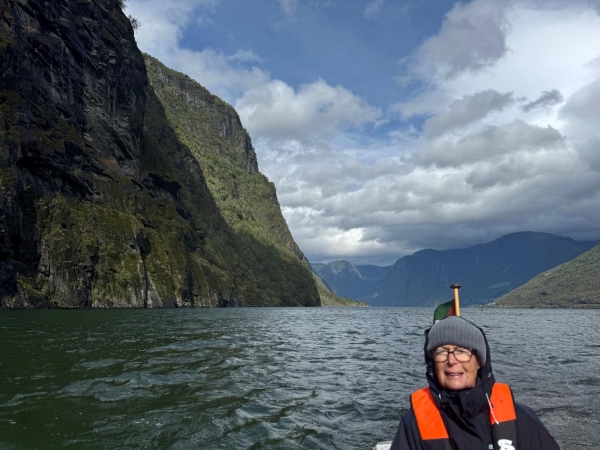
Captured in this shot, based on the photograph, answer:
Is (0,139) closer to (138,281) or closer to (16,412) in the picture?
(138,281)

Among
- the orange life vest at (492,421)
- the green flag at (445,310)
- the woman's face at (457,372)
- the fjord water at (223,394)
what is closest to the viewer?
the orange life vest at (492,421)

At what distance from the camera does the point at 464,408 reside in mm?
3930

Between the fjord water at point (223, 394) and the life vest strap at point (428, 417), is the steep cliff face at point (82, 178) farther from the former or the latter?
the life vest strap at point (428, 417)

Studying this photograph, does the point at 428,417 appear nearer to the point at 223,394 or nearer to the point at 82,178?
the point at 223,394

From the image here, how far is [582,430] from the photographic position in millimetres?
10578

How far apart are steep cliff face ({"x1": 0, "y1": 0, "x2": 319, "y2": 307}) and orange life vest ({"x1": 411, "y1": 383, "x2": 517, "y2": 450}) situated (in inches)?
2467

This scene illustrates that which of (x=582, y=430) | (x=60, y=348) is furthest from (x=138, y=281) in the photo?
(x=582, y=430)

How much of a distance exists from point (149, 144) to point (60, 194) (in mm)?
57586

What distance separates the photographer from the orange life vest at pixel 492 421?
3820mm

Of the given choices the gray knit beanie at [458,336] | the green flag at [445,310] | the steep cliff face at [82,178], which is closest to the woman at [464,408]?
the gray knit beanie at [458,336]

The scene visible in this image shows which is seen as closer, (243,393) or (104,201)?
(243,393)

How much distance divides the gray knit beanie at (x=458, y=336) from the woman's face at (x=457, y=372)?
88 millimetres

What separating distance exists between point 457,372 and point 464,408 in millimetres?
330

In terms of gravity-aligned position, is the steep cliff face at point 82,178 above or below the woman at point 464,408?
above
